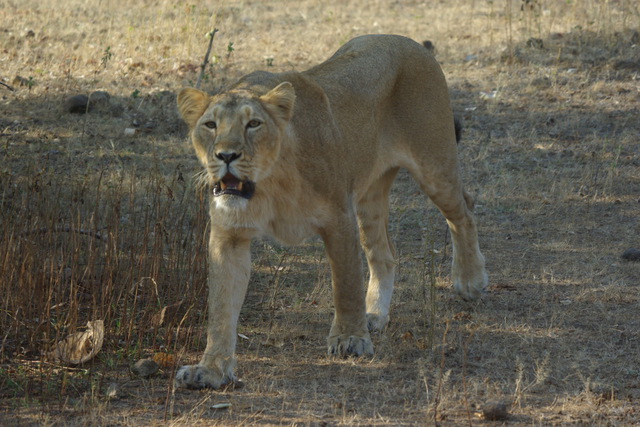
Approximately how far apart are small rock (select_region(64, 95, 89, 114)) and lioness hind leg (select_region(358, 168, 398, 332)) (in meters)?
4.06

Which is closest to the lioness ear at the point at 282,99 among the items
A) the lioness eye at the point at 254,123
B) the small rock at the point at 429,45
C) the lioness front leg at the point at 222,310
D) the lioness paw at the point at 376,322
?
the lioness eye at the point at 254,123

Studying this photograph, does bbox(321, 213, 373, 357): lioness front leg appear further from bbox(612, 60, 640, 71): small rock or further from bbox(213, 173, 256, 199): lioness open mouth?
bbox(612, 60, 640, 71): small rock

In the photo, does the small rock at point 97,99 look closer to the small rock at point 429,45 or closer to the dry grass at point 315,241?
the dry grass at point 315,241

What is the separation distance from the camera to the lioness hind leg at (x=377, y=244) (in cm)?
557

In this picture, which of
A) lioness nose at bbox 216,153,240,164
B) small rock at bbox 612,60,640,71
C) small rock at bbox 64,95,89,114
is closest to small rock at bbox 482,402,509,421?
→ lioness nose at bbox 216,153,240,164

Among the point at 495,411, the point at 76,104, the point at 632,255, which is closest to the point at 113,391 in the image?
the point at 495,411

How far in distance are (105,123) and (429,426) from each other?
5740 mm

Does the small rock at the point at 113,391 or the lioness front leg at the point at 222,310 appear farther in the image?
the lioness front leg at the point at 222,310

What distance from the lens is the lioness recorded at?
13.8 feet

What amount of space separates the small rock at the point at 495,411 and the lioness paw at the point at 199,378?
3.86 feet

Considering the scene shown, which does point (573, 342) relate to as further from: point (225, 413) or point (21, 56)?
point (21, 56)

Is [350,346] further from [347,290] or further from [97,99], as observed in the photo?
[97,99]

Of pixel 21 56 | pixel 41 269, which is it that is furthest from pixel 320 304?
pixel 21 56

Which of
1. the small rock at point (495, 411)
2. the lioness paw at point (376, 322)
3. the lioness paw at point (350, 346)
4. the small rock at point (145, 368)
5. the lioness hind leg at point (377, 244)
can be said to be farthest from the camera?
the lioness hind leg at point (377, 244)
